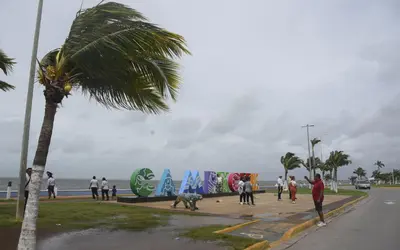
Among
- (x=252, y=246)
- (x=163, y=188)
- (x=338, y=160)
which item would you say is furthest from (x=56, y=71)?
(x=338, y=160)

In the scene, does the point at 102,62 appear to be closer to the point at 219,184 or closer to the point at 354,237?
the point at 354,237

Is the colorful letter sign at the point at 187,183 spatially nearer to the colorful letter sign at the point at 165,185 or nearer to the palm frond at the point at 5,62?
the colorful letter sign at the point at 165,185

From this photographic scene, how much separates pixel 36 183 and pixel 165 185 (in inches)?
677

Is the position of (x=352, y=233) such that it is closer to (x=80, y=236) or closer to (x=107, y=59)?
(x=80, y=236)

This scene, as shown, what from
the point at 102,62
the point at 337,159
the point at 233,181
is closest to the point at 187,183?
the point at 233,181

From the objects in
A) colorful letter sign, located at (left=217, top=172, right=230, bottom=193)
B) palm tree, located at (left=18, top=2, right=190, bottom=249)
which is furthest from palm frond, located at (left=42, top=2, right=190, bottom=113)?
colorful letter sign, located at (left=217, top=172, right=230, bottom=193)

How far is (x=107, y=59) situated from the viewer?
6.56 meters

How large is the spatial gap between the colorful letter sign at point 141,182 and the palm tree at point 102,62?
1226 cm

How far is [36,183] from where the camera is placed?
5.50 m

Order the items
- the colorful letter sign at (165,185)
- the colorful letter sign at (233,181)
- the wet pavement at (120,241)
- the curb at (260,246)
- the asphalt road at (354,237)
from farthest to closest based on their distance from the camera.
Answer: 1. the colorful letter sign at (233,181)
2. the colorful letter sign at (165,185)
3. the asphalt road at (354,237)
4. the curb at (260,246)
5. the wet pavement at (120,241)

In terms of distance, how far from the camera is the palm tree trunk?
209 inches

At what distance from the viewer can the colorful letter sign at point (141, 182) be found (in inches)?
771

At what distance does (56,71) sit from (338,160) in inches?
1776

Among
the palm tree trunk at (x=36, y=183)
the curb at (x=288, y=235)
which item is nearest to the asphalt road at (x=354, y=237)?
the curb at (x=288, y=235)
